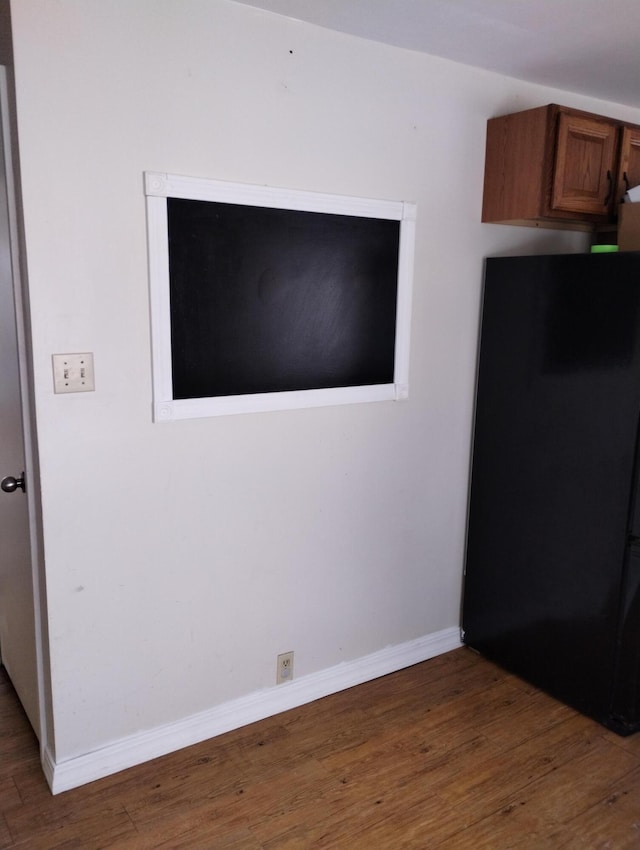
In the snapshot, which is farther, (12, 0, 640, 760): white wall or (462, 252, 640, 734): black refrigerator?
(462, 252, 640, 734): black refrigerator

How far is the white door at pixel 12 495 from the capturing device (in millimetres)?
1844

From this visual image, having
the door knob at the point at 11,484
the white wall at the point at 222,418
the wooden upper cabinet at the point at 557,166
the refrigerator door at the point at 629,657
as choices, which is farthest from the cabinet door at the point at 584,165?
the door knob at the point at 11,484

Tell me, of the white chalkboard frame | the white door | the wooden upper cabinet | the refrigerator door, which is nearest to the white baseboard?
the white door

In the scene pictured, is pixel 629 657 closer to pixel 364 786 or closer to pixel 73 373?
pixel 364 786

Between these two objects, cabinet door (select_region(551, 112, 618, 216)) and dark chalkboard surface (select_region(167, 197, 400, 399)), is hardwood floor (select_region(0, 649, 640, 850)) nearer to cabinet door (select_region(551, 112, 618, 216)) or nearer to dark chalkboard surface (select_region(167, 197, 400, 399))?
dark chalkboard surface (select_region(167, 197, 400, 399))

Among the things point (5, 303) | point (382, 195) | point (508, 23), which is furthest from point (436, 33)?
point (5, 303)

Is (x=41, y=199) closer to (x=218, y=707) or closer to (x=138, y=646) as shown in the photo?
(x=138, y=646)

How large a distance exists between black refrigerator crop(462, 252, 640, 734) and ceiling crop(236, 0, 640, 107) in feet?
2.30

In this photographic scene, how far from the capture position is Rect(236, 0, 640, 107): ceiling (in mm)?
1960

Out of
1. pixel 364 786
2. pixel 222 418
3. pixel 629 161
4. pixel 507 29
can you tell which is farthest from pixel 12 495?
pixel 629 161

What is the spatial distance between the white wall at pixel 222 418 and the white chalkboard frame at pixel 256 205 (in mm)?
36

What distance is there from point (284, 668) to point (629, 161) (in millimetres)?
2420

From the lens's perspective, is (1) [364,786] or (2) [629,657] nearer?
(1) [364,786]

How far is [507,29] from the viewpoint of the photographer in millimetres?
2129
